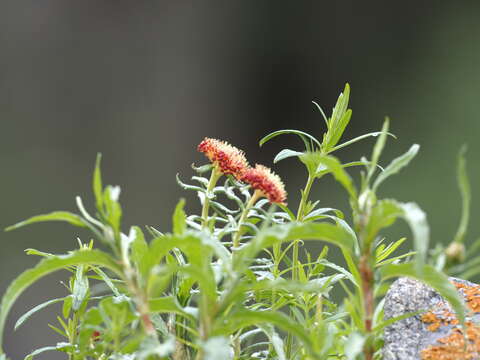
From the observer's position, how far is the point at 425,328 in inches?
19.3

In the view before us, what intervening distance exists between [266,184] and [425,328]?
0.16 meters

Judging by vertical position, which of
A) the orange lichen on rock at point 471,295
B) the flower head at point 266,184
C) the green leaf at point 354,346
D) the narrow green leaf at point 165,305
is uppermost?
the flower head at point 266,184

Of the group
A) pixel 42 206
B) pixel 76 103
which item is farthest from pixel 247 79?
pixel 42 206

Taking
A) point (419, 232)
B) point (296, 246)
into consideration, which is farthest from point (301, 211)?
point (419, 232)

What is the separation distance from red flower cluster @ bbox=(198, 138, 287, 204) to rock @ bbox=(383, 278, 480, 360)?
12cm

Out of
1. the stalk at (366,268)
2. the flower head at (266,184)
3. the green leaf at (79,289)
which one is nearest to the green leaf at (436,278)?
the stalk at (366,268)

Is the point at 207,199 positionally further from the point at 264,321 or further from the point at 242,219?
the point at 264,321

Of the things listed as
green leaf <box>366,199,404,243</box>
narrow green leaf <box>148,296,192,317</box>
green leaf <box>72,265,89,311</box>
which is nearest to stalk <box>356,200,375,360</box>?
green leaf <box>366,199,404,243</box>

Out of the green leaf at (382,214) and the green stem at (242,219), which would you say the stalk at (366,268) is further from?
the green stem at (242,219)

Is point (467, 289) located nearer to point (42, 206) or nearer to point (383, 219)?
point (383, 219)

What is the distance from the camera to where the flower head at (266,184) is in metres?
0.50

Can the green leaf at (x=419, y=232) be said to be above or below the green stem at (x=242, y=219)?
below

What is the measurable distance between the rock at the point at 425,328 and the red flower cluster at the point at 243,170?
12 centimetres

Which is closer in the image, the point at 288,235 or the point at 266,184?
the point at 288,235
